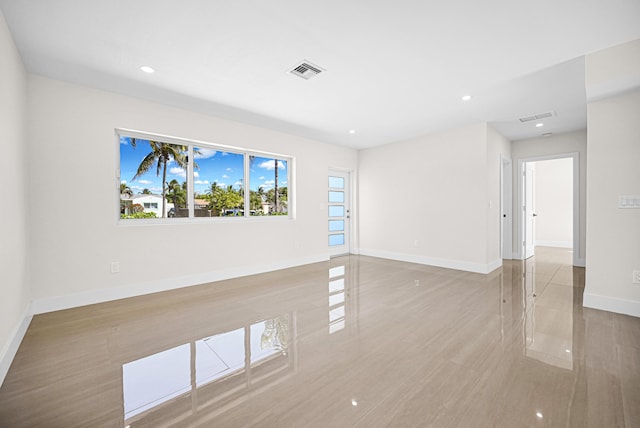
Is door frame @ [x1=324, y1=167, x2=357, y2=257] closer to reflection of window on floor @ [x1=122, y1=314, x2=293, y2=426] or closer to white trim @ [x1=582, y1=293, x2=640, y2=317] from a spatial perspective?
white trim @ [x1=582, y1=293, x2=640, y2=317]

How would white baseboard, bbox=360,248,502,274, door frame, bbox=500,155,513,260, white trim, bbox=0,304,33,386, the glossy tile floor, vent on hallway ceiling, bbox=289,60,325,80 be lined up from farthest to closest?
door frame, bbox=500,155,513,260, white baseboard, bbox=360,248,502,274, vent on hallway ceiling, bbox=289,60,325,80, white trim, bbox=0,304,33,386, the glossy tile floor

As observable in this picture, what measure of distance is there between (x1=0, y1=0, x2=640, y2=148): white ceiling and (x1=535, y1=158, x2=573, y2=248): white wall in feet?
14.6

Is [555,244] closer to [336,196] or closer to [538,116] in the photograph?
[538,116]

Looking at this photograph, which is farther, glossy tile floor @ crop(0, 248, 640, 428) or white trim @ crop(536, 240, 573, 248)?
white trim @ crop(536, 240, 573, 248)

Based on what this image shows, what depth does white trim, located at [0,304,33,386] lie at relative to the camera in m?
1.93

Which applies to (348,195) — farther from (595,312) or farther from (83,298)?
(83,298)

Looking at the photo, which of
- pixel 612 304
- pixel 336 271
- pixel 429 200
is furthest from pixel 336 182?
pixel 612 304

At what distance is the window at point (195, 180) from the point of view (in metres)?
3.73

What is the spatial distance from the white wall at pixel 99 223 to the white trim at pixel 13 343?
270 millimetres

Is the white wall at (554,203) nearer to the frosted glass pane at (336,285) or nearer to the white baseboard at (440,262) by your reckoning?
the white baseboard at (440,262)

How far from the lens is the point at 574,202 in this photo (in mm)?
5336

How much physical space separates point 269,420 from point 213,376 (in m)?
0.61

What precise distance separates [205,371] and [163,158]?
314cm

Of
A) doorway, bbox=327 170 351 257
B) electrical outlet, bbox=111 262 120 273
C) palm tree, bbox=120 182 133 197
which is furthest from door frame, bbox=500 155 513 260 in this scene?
electrical outlet, bbox=111 262 120 273
